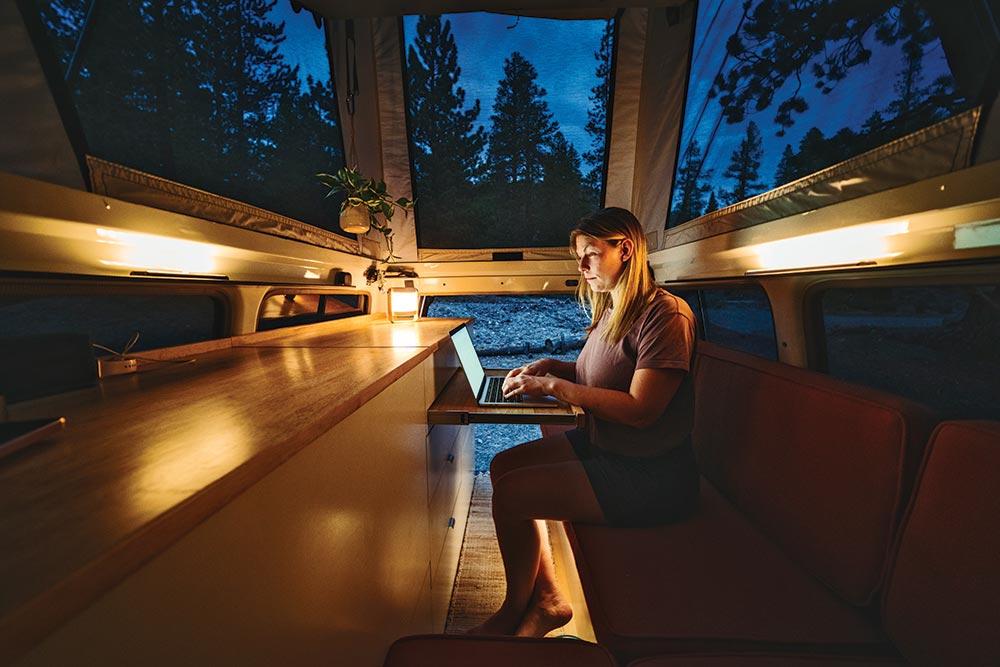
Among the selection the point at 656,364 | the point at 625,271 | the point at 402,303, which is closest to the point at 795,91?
the point at 625,271

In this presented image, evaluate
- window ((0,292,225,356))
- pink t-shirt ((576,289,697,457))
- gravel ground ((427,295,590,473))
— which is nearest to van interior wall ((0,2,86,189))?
window ((0,292,225,356))

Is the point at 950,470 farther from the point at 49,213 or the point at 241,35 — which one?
the point at 241,35

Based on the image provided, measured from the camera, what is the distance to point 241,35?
5.94 ft

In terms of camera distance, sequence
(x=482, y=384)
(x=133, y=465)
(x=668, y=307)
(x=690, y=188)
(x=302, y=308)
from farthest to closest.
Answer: (x=690, y=188) → (x=302, y=308) → (x=482, y=384) → (x=668, y=307) → (x=133, y=465)

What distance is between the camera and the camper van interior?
1.41 ft

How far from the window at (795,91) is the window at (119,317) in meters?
2.21

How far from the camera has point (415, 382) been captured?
1228 mm

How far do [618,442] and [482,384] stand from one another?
2.61 ft

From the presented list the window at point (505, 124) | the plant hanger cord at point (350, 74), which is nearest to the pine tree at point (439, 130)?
the window at point (505, 124)

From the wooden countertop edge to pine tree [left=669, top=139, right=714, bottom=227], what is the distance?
2.41 metres

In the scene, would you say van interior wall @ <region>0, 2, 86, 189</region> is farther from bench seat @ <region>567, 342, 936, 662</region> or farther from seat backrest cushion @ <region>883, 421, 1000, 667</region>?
seat backrest cushion @ <region>883, 421, 1000, 667</region>

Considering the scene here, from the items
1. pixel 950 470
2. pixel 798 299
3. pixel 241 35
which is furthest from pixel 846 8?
pixel 241 35

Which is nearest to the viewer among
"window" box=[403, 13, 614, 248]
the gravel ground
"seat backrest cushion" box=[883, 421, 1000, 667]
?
"seat backrest cushion" box=[883, 421, 1000, 667]

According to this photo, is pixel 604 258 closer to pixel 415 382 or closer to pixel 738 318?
pixel 415 382
